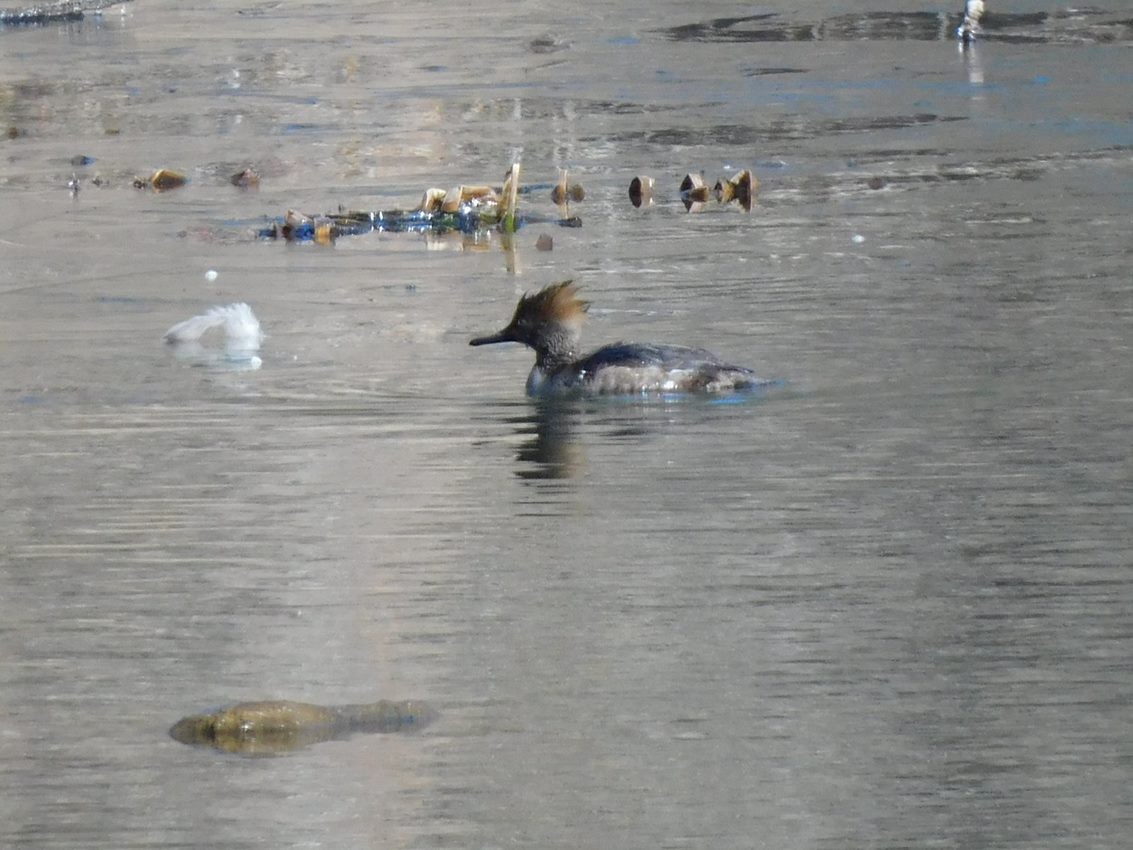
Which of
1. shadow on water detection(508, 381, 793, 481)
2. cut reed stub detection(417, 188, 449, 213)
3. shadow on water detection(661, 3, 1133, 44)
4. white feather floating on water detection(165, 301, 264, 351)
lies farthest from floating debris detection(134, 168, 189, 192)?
shadow on water detection(661, 3, 1133, 44)

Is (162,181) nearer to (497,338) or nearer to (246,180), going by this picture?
(246,180)

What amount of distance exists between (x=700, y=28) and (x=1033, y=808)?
27.4 m

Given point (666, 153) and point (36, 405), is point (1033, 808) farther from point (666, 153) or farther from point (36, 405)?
point (666, 153)

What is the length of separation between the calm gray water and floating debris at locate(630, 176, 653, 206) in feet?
0.42

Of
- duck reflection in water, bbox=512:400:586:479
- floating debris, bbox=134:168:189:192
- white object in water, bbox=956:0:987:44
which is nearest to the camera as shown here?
duck reflection in water, bbox=512:400:586:479

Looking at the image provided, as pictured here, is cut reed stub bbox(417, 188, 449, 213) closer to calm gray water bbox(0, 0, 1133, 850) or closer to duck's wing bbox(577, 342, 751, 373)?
calm gray water bbox(0, 0, 1133, 850)

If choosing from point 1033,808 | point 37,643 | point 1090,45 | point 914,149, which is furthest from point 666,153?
point 1033,808

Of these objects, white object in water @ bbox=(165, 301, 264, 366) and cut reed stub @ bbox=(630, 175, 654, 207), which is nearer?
white object in water @ bbox=(165, 301, 264, 366)

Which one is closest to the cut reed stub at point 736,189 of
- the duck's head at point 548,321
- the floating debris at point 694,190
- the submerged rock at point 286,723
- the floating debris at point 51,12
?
the floating debris at point 694,190

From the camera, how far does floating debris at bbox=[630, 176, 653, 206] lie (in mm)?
18328

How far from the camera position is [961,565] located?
8.73m

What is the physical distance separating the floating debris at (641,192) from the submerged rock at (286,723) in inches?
445

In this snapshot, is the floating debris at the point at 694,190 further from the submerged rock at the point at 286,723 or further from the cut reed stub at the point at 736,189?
the submerged rock at the point at 286,723

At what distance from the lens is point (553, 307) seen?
12.5m
